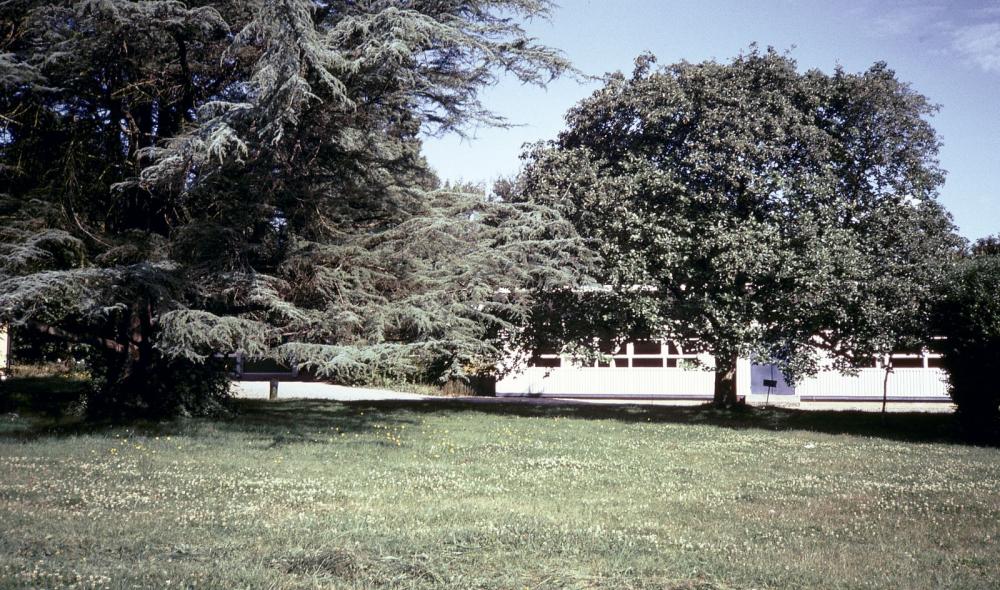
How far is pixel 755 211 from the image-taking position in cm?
1652

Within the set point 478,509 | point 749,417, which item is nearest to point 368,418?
point 749,417

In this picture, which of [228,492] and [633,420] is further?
[633,420]

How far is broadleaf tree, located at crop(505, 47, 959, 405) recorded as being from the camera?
15328 mm

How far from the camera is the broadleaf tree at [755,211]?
1533cm

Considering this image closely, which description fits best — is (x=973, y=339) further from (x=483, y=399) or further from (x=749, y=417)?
(x=483, y=399)

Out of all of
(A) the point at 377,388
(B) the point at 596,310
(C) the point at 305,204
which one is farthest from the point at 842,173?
(A) the point at 377,388

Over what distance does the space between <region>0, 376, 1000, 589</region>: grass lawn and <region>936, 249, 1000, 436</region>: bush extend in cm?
156

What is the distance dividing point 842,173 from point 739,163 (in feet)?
8.91

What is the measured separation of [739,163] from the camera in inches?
634

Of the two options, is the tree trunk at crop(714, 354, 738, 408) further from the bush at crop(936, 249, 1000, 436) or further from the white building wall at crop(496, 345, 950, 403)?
the bush at crop(936, 249, 1000, 436)

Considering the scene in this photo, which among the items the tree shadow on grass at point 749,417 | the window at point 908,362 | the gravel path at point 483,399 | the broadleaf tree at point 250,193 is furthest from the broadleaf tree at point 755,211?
the window at point 908,362

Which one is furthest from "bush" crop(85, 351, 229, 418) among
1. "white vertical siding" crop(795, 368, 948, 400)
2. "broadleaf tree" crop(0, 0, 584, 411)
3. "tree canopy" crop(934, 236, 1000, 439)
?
"white vertical siding" crop(795, 368, 948, 400)

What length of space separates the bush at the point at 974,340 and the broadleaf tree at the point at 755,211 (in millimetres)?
671

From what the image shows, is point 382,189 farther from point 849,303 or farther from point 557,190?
point 849,303
